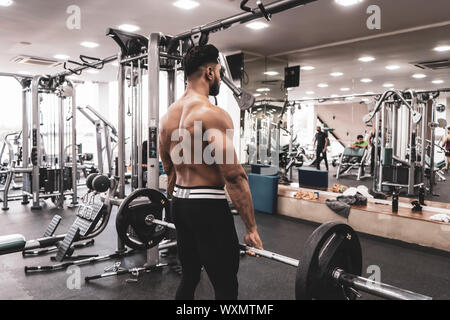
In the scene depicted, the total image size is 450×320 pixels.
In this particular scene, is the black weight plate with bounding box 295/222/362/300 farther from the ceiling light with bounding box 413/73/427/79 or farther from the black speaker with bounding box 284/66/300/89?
the ceiling light with bounding box 413/73/427/79

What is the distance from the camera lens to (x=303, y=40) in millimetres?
5000

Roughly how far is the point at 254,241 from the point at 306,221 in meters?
3.16

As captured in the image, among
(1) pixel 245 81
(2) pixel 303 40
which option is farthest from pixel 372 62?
(1) pixel 245 81

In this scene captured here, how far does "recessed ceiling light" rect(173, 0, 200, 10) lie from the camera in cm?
363

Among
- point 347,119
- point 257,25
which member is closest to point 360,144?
point 347,119

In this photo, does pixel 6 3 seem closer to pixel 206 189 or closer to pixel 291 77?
pixel 206 189

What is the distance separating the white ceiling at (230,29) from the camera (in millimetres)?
3674

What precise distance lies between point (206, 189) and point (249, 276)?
58.7 inches

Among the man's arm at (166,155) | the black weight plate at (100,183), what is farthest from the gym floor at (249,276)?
the man's arm at (166,155)

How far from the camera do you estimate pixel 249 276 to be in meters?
2.75

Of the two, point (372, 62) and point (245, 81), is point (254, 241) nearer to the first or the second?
point (245, 81)

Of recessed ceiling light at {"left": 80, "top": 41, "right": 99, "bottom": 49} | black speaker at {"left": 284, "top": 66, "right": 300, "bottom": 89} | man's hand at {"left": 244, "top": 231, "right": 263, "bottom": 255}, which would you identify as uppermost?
recessed ceiling light at {"left": 80, "top": 41, "right": 99, "bottom": 49}

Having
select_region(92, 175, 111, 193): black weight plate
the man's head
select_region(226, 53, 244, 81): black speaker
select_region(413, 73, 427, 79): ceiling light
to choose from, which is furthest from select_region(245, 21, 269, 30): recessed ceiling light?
select_region(413, 73, 427, 79): ceiling light

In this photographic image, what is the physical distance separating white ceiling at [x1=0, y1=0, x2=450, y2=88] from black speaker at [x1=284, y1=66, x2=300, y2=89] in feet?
0.69
